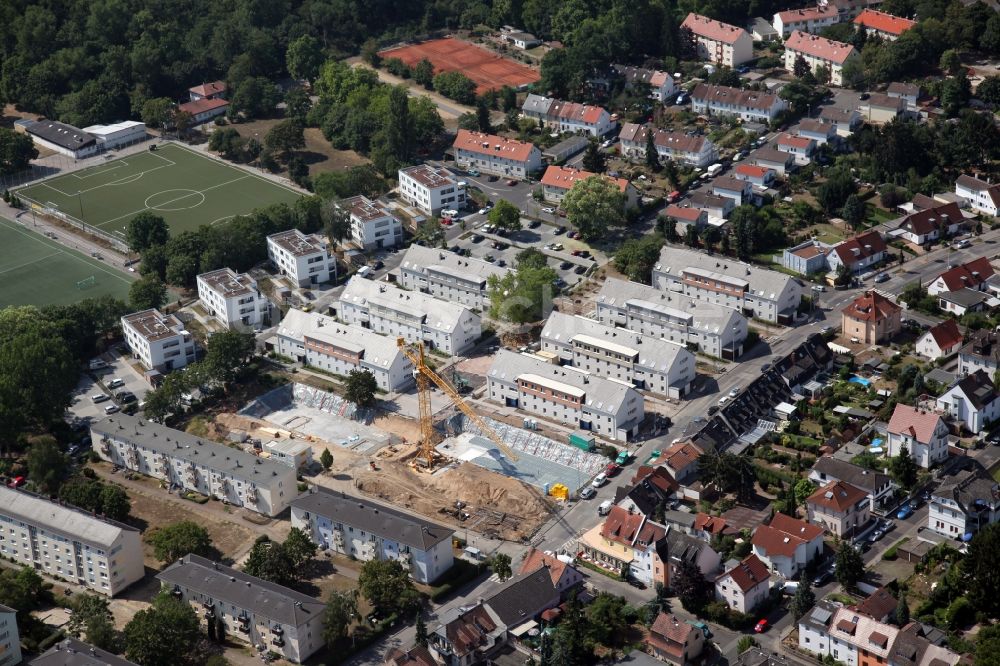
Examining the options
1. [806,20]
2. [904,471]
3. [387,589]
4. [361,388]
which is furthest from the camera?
[806,20]

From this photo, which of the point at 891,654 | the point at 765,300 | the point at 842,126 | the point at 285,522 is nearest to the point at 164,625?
the point at 285,522

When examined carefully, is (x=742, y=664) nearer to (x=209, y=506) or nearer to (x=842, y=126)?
(x=209, y=506)

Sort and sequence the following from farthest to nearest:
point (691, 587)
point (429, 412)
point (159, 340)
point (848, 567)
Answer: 1. point (159, 340)
2. point (429, 412)
3. point (848, 567)
4. point (691, 587)

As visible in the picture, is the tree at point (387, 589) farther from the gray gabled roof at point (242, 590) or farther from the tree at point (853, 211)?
the tree at point (853, 211)

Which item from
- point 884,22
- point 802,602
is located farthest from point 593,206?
point 802,602

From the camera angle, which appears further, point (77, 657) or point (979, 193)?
point (979, 193)

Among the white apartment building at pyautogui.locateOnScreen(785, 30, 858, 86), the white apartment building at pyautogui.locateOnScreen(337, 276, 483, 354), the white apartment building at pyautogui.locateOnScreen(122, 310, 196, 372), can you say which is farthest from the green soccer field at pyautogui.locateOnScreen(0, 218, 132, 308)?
the white apartment building at pyautogui.locateOnScreen(785, 30, 858, 86)

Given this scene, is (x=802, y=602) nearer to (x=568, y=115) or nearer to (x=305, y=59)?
(x=568, y=115)
